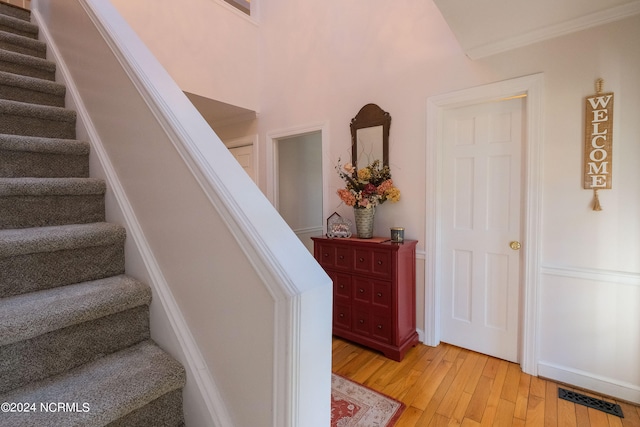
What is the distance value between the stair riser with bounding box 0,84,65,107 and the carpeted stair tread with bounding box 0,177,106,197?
740mm

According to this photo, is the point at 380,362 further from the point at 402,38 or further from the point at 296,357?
the point at 402,38

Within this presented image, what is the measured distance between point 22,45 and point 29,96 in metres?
0.68

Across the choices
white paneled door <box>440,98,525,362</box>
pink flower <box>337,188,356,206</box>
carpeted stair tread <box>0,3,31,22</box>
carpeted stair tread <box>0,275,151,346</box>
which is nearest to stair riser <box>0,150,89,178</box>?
carpeted stair tread <box>0,275,151,346</box>

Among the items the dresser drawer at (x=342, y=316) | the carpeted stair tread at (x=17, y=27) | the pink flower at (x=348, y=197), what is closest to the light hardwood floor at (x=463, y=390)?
the dresser drawer at (x=342, y=316)

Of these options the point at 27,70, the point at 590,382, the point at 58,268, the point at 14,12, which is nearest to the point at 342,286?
the point at 590,382

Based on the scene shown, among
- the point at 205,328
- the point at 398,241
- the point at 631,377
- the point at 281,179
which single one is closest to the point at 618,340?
the point at 631,377

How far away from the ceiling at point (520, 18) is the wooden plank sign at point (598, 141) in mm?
396

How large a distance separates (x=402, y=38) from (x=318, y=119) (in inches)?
41.7

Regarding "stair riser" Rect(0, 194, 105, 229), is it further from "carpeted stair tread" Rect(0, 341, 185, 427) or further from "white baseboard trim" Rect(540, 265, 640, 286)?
"white baseboard trim" Rect(540, 265, 640, 286)

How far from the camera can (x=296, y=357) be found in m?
0.66

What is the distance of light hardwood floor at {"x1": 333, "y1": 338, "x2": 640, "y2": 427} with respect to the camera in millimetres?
1688

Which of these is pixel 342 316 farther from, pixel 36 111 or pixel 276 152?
pixel 36 111

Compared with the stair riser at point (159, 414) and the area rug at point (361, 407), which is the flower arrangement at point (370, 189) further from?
the stair riser at point (159, 414)

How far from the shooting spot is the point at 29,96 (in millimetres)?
1657
